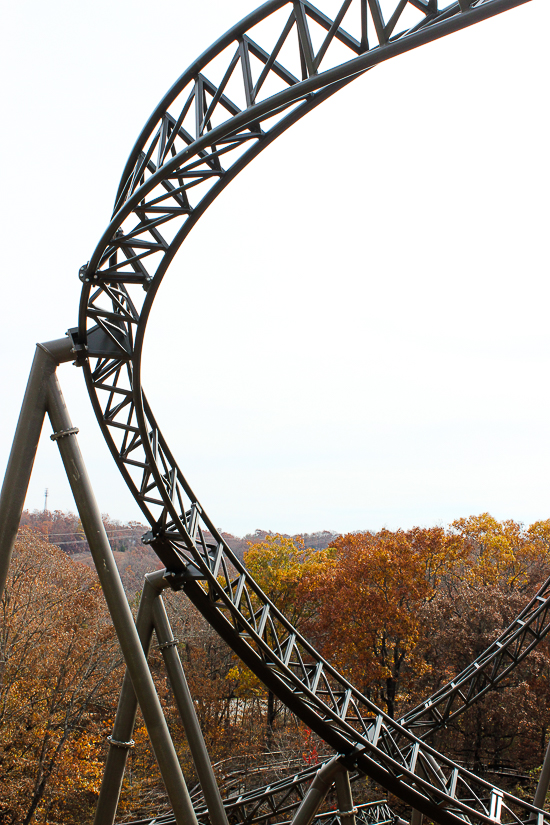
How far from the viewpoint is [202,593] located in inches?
283

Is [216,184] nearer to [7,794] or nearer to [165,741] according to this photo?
[165,741]

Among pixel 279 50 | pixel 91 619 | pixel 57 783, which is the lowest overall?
pixel 57 783

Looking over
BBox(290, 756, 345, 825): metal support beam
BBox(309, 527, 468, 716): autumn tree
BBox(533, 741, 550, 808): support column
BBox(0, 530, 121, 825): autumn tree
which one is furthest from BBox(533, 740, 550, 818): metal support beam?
BBox(0, 530, 121, 825): autumn tree

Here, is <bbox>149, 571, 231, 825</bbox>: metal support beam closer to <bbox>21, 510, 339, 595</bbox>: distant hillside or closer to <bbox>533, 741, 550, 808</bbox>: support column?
<bbox>533, 741, 550, 808</bbox>: support column

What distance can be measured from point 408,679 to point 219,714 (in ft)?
31.3

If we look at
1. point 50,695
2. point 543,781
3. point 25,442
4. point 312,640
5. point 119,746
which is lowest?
point 312,640

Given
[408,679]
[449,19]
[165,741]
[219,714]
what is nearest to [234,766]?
Answer: [219,714]

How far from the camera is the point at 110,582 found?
5980 mm

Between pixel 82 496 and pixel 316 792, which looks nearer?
pixel 82 496

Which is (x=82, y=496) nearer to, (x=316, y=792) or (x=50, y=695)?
(x=316, y=792)

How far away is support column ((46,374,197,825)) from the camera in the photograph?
5.96 m

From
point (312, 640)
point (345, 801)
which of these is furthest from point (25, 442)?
point (312, 640)

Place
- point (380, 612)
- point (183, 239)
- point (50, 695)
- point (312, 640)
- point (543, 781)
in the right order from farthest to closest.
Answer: point (312, 640) → point (380, 612) → point (50, 695) → point (543, 781) → point (183, 239)

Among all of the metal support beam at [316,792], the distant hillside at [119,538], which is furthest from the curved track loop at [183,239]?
the distant hillside at [119,538]
